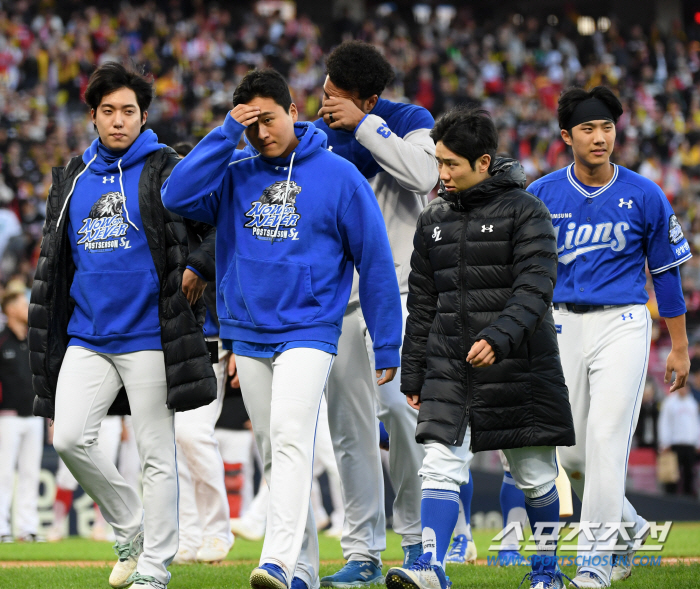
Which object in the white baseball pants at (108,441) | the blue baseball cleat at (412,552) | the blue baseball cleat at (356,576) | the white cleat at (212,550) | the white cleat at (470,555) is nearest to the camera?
the blue baseball cleat at (356,576)

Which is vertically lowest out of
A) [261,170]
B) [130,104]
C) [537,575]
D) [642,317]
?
[537,575]

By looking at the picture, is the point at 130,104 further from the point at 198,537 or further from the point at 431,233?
the point at 198,537

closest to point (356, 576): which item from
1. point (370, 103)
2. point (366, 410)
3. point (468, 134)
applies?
point (366, 410)

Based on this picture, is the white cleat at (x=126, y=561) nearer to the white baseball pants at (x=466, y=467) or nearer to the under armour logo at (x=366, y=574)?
the under armour logo at (x=366, y=574)

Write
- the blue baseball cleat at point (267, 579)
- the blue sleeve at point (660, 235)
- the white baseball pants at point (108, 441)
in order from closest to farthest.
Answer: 1. the blue baseball cleat at point (267, 579)
2. the blue sleeve at point (660, 235)
3. the white baseball pants at point (108, 441)

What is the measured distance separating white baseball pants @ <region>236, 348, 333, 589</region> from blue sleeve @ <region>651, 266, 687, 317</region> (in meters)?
2.14

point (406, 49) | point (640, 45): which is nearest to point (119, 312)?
point (406, 49)

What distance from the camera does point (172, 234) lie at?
5148 mm

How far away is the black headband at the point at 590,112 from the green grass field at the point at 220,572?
261 centimetres

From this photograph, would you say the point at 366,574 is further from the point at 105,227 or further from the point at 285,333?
the point at 105,227

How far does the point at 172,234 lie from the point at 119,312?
1.59 ft

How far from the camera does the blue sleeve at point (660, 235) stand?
5.62 meters

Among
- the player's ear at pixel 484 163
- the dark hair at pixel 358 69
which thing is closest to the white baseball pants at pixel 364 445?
the player's ear at pixel 484 163

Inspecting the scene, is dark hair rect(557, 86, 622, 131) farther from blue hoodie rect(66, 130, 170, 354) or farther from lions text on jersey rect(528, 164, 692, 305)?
blue hoodie rect(66, 130, 170, 354)
